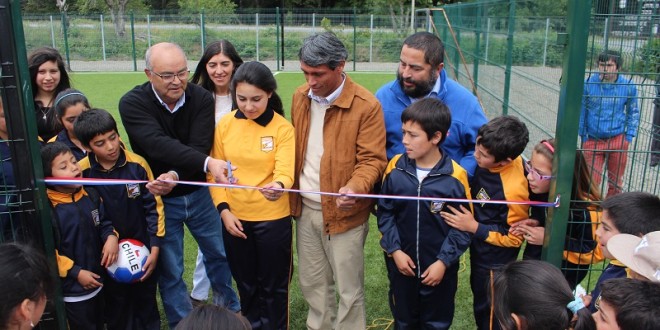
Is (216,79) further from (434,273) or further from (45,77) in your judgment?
(434,273)

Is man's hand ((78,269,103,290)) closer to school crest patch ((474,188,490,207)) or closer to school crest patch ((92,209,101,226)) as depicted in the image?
school crest patch ((92,209,101,226))

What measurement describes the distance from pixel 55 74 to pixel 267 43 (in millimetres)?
18987

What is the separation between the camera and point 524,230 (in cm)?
309

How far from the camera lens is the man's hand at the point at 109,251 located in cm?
320

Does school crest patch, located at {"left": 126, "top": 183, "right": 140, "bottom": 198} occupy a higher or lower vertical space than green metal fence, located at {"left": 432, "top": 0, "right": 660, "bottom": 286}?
lower

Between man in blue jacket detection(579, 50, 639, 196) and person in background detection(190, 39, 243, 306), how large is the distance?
2271mm

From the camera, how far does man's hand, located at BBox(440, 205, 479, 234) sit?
9.95 ft

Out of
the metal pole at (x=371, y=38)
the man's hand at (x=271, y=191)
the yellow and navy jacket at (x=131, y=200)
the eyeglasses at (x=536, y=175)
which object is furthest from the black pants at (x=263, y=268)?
the metal pole at (x=371, y=38)

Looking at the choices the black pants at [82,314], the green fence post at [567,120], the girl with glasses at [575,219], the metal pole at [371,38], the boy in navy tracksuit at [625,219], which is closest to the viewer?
the boy in navy tracksuit at [625,219]

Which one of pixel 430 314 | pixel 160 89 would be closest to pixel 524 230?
pixel 430 314

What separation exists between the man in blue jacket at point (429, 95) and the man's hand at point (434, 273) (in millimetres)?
627

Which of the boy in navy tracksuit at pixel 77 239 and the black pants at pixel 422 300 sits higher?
the boy in navy tracksuit at pixel 77 239

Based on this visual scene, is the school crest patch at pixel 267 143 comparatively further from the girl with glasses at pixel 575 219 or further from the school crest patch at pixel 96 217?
the girl with glasses at pixel 575 219

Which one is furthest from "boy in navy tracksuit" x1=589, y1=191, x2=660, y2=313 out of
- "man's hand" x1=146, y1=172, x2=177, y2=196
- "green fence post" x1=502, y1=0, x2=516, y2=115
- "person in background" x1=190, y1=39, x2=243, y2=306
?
"green fence post" x1=502, y1=0, x2=516, y2=115
